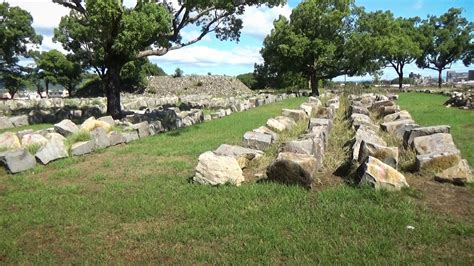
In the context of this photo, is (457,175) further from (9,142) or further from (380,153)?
(9,142)

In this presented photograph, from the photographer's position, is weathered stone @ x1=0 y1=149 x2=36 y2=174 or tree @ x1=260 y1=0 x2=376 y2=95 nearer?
weathered stone @ x1=0 y1=149 x2=36 y2=174

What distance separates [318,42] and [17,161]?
28.9 m

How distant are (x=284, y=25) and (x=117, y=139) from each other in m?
27.6

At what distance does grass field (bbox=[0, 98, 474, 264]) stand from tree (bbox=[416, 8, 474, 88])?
56627 mm

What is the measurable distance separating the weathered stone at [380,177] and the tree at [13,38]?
122 ft

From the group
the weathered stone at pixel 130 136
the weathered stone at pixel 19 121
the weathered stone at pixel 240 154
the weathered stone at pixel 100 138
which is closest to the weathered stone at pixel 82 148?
the weathered stone at pixel 100 138

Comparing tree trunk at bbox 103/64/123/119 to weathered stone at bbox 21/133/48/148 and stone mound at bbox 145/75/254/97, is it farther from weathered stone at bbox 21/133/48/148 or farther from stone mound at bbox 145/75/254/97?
stone mound at bbox 145/75/254/97

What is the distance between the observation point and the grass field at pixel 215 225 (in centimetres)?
422

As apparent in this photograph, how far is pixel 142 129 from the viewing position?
1266 centimetres

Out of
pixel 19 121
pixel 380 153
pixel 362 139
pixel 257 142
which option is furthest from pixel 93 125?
pixel 380 153

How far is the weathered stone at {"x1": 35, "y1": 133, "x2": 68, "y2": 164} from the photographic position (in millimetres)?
8602

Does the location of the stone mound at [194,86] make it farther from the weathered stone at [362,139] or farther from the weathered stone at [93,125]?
the weathered stone at [362,139]

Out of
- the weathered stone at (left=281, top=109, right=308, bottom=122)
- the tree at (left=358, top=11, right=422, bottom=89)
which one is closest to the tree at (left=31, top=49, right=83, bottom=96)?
the tree at (left=358, top=11, right=422, bottom=89)

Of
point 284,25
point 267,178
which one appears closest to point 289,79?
point 284,25
